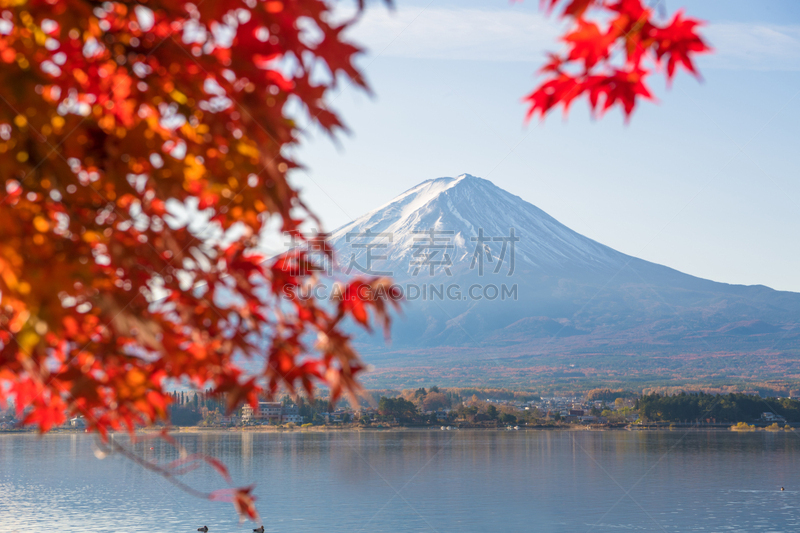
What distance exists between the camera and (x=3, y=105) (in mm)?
1844

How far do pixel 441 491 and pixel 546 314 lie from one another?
13470 cm

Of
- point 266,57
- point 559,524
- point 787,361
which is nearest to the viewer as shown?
point 266,57

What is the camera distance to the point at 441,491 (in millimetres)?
49000

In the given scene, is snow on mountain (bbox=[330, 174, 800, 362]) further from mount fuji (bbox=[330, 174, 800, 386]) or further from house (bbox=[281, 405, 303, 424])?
house (bbox=[281, 405, 303, 424])

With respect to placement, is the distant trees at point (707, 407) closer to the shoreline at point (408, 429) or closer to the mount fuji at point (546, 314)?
the shoreline at point (408, 429)

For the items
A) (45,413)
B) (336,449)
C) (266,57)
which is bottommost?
(336,449)

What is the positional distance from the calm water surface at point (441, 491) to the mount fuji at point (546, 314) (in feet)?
210

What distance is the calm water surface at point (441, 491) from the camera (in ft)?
123

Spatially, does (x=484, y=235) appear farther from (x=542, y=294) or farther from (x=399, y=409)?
(x=399, y=409)

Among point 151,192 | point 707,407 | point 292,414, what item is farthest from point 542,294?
point 151,192

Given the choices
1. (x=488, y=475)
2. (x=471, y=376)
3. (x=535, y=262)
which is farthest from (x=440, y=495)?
(x=535, y=262)

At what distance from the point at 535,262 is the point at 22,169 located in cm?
19824

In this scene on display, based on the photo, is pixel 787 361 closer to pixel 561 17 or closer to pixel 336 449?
pixel 336 449

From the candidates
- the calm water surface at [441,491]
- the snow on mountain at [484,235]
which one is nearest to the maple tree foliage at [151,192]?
the calm water surface at [441,491]
